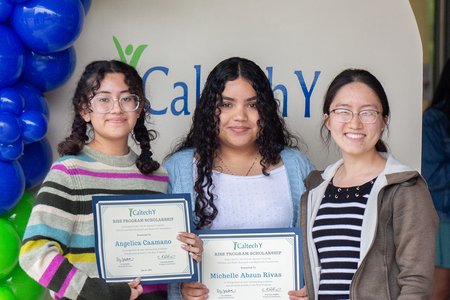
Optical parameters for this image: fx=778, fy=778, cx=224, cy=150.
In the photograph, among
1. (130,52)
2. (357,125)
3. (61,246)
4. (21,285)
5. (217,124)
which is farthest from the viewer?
(130,52)

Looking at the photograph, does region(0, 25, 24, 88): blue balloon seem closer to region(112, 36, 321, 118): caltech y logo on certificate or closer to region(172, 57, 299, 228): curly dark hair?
region(172, 57, 299, 228): curly dark hair

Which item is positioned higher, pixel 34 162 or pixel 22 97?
pixel 22 97

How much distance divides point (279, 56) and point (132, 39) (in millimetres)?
669

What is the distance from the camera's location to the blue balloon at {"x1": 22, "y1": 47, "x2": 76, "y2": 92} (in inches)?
108

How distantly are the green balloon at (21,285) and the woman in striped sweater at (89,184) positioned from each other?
251 millimetres

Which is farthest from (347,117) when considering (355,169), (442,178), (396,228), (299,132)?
(442,178)

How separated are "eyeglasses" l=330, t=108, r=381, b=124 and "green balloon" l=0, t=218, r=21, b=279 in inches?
46.4

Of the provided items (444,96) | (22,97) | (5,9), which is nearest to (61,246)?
(22,97)

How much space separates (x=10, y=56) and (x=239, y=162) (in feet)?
3.05

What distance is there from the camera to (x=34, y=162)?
282 cm

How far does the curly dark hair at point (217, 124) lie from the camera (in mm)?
2850

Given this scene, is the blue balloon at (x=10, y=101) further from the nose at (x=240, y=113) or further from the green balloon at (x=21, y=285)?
the nose at (x=240, y=113)

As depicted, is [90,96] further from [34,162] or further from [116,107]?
[34,162]

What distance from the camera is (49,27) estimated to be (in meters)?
2.61
